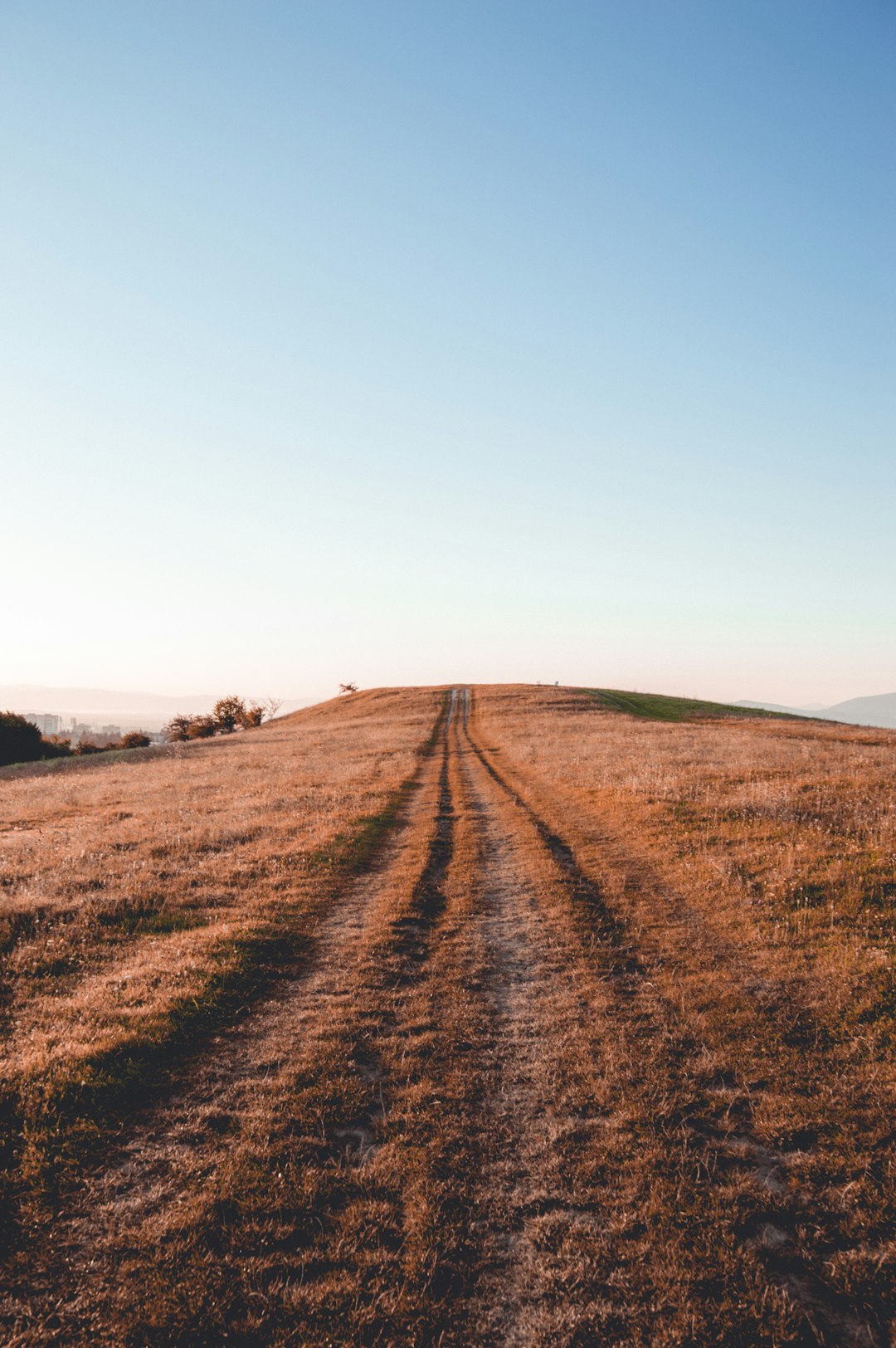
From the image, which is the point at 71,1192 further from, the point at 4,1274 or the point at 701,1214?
the point at 701,1214

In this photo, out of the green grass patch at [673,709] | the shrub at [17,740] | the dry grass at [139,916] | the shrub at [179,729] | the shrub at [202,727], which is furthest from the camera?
the shrub at [179,729]

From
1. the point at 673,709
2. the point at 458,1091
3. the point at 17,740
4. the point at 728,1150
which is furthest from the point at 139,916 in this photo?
the point at 673,709

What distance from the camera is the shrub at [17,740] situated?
65.9 m

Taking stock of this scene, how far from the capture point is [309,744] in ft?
164

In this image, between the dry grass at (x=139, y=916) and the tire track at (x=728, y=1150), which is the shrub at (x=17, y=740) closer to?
the dry grass at (x=139, y=916)

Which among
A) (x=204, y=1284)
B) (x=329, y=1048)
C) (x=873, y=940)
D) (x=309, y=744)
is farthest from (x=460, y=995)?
(x=309, y=744)

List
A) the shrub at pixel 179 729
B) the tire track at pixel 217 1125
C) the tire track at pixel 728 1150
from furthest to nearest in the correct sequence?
the shrub at pixel 179 729
the tire track at pixel 217 1125
the tire track at pixel 728 1150

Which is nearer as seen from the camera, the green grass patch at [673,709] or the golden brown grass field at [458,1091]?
the golden brown grass field at [458,1091]

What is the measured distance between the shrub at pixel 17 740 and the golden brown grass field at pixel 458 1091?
5920 centimetres

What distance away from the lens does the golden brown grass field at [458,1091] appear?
4.77 metres

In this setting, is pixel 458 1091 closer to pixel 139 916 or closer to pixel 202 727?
pixel 139 916

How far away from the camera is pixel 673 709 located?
80.6 metres

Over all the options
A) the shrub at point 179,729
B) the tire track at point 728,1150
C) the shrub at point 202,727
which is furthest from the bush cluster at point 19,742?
the tire track at point 728,1150

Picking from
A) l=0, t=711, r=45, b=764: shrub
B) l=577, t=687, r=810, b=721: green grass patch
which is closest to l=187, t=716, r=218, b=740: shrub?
l=0, t=711, r=45, b=764: shrub
